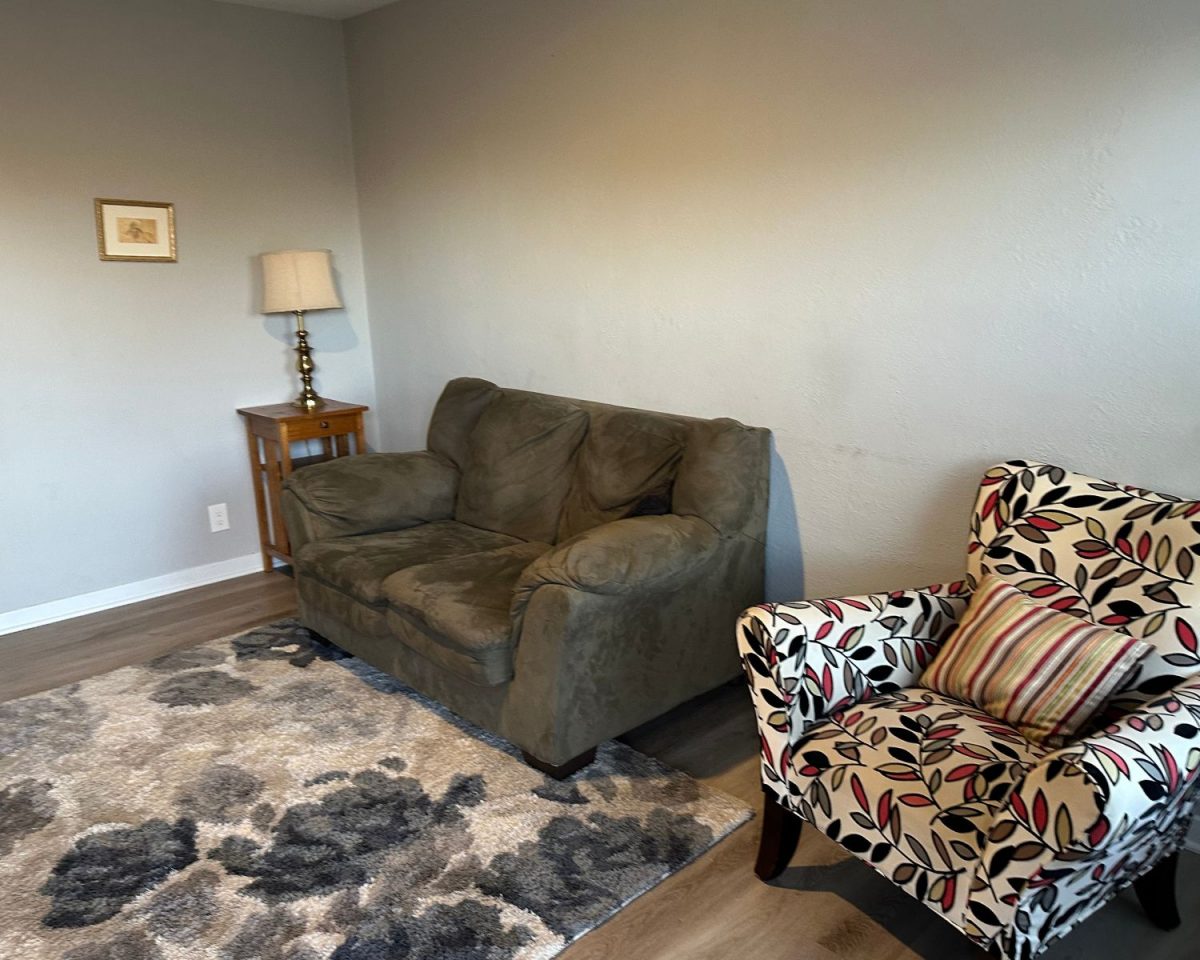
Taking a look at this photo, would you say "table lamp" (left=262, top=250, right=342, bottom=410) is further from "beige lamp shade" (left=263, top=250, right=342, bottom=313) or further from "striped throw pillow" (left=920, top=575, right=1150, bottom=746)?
"striped throw pillow" (left=920, top=575, right=1150, bottom=746)

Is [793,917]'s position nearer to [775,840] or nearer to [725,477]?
[775,840]

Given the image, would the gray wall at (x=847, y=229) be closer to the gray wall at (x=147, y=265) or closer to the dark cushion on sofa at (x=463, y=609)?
the gray wall at (x=147, y=265)

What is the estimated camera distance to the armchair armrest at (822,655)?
1.87m

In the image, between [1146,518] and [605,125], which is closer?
[1146,518]

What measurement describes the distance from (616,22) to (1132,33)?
5.26ft

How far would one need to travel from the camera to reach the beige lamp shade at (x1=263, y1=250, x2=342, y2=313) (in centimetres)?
382

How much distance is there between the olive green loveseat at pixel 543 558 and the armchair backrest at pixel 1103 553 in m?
0.77

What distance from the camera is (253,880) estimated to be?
81.0 inches

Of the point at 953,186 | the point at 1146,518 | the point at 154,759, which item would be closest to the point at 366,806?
the point at 154,759

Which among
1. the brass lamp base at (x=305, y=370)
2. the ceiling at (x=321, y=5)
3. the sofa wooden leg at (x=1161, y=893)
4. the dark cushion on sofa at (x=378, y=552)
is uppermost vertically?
the ceiling at (x=321, y=5)

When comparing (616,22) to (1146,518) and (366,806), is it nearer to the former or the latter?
(1146,518)

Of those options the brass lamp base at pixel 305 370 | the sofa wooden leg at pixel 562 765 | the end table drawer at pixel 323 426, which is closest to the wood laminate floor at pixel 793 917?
the sofa wooden leg at pixel 562 765

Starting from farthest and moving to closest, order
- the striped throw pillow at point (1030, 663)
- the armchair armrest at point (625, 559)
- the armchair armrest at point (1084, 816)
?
the armchair armrest at point (625, 559), the striped throw pillow at point (1030, 663), the armchair armrest at point (1084, 816)

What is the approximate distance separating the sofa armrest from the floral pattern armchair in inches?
67.9
